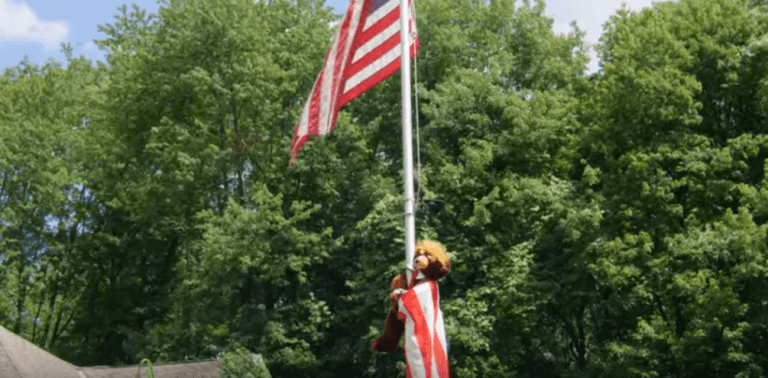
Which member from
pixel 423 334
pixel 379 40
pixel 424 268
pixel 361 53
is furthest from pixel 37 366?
pixel 423 334

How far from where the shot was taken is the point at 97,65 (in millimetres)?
40281

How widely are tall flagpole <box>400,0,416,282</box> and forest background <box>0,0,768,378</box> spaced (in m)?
15.4

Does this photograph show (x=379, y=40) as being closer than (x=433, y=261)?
No

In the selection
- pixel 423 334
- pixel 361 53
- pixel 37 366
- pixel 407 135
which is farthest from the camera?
pixel 37 366

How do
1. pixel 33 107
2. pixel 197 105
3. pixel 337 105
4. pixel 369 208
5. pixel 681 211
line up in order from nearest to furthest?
1. pixel 337 105
2. pixel 681 211
3. pixel 369 208
4. pixel 197 105
5. pixel 33 107

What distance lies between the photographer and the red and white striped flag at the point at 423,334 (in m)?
6.71

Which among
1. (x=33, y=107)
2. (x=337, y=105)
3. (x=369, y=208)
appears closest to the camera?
(x=337, y=105)

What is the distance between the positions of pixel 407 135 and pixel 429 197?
1749cm

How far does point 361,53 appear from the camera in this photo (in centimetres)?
941

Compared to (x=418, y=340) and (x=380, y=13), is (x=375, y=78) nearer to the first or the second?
(x=380, y=13)

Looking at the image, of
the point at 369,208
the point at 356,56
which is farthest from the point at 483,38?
the point at 356,56

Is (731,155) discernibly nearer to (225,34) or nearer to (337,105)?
(225,34)

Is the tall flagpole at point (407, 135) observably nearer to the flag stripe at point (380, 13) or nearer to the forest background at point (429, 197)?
the flag stripe at point (380, 13)

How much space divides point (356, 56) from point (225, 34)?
2279cm
